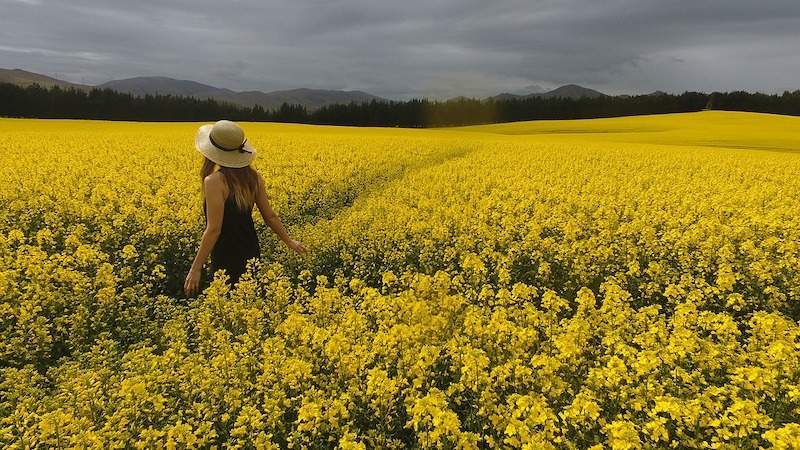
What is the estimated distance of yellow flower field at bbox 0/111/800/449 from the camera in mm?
3340

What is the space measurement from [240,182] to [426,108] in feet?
297

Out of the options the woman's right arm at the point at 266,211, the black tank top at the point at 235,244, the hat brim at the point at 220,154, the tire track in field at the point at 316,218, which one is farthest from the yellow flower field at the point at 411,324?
the hat brim at the point at 220,154

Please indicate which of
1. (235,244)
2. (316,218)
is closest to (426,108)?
(316,218)

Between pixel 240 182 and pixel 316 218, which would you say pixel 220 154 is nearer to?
pixel 240 182

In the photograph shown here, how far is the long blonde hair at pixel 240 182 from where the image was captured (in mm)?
5215

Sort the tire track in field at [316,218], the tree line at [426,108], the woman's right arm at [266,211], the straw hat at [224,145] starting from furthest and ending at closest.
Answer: the tree line at [426,108] → the tire track in field at [316,218] → the woman's right arm at [266,211] → the straw hat at [224,145]

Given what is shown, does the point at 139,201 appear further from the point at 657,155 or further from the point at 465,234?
the point at 657,155

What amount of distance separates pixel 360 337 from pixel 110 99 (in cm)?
9415

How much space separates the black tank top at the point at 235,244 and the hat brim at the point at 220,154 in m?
0.61

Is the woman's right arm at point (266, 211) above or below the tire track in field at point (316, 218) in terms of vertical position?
above

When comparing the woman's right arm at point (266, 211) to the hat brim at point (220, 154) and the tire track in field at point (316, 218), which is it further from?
the tire track in field at point (316, 218)

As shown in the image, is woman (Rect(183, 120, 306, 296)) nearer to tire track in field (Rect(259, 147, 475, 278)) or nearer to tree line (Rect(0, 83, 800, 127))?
tire track in field (Rect(259, 147, 475, 278))

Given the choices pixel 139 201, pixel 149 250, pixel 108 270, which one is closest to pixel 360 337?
pixel 108 270

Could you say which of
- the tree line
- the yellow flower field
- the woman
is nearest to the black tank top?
the woman
